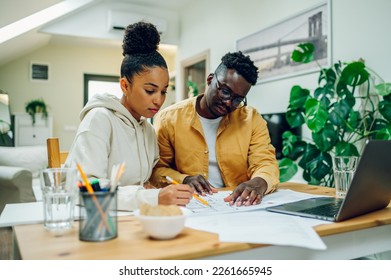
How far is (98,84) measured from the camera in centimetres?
647

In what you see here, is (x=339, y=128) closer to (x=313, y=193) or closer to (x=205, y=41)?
(x=313, y=193)

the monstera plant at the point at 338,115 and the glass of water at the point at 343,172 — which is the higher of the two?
the monstera plant at the point at 338,115

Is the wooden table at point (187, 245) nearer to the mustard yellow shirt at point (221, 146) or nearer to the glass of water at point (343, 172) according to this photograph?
the glass of water at point (343, 172)

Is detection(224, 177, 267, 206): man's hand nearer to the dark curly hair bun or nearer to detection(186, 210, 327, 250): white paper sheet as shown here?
detection(186, 210, 327, 250): white paper sheet

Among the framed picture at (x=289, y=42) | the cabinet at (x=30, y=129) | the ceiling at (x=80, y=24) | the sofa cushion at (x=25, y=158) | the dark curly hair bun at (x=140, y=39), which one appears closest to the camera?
the dark curly hair bun at (x=140, y=39)

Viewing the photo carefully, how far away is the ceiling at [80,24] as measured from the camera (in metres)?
4.60

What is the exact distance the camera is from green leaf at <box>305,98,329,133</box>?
7.64 ft

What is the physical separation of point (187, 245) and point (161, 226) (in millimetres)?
60

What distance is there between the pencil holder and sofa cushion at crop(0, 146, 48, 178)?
345 centimetres

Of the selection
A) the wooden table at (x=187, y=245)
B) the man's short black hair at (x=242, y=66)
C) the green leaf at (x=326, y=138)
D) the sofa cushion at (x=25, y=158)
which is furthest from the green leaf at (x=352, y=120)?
the sofa cushion at (x=25, y=158)

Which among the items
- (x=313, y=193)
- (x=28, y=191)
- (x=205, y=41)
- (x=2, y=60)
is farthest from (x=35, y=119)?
(x=313, y=193)

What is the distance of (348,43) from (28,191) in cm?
259

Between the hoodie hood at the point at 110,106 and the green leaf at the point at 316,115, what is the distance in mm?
1481

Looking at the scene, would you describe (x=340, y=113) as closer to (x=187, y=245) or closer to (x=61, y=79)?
(x=187, y=245)
